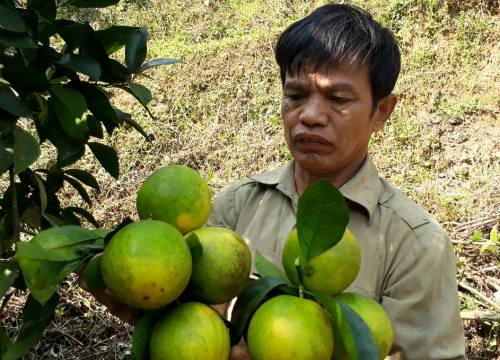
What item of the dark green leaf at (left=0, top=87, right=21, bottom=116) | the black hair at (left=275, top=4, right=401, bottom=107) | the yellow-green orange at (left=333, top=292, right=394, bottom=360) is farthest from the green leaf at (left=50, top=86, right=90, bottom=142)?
the yellow-green orange at (left=333, top=292, right=394, bottom=360)

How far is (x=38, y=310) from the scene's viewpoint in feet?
3.82

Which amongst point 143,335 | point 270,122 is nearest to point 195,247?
point 143,335

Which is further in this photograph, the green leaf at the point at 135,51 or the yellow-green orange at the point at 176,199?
the green leaf at the point at 135,51

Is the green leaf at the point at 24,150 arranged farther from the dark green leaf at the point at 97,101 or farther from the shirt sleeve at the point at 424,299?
the shirt sleeve at the point at 424,299

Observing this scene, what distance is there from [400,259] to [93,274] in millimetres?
878

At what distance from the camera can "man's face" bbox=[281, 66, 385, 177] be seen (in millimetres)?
1582

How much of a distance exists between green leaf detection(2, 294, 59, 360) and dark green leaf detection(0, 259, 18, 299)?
7cm

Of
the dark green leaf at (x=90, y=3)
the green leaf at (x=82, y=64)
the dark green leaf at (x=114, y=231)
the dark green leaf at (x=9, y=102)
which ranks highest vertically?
the dark green leaf at (x=90, y=3)

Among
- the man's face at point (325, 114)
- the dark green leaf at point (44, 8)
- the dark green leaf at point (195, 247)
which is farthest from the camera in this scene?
the man's face at point (325, 114)

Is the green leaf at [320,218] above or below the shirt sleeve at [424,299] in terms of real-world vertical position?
above

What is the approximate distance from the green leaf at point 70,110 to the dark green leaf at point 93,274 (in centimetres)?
50

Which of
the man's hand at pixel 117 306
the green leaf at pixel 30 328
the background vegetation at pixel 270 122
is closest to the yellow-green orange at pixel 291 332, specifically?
the man's hand at pixel 117 306

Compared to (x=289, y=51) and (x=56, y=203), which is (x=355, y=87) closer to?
(x=289, y=51)

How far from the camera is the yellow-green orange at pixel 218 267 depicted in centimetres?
96
